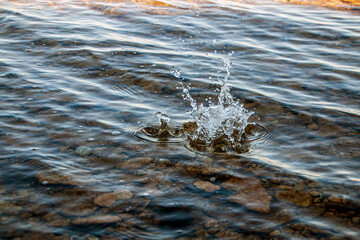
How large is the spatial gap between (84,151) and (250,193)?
1.92m

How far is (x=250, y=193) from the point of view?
3.76 meters

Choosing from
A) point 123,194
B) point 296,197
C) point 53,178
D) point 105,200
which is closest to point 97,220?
point 105,200

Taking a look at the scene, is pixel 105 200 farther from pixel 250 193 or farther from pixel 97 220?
pixel 250 193

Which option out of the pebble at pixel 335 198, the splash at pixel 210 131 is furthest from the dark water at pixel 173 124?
the splash at pixel 210 131

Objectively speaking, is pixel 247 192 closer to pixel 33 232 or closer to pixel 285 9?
pixel 33 232

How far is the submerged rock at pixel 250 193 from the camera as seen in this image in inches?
141

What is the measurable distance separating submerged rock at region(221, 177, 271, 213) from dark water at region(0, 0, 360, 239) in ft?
0.05

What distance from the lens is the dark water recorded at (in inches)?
133

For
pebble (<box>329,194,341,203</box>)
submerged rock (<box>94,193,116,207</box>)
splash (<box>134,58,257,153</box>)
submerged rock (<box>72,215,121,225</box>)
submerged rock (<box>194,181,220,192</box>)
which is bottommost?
submerged rock (<box>72,215,121,225</box>)

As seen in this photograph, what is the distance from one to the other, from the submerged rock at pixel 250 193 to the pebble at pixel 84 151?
5.18 feet

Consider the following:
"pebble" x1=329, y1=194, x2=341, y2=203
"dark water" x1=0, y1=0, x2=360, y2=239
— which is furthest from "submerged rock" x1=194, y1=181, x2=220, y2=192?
"pebble" x1=329, y1=194, x2=341, y2=203

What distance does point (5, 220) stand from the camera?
3.25 meters

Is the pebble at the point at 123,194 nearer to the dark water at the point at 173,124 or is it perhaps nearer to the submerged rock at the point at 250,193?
the dark water at the point at 173,124

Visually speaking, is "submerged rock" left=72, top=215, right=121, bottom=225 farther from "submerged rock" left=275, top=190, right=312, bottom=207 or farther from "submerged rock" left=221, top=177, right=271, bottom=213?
"submerged rock" left=275, top=190, right=312, bottom=207
